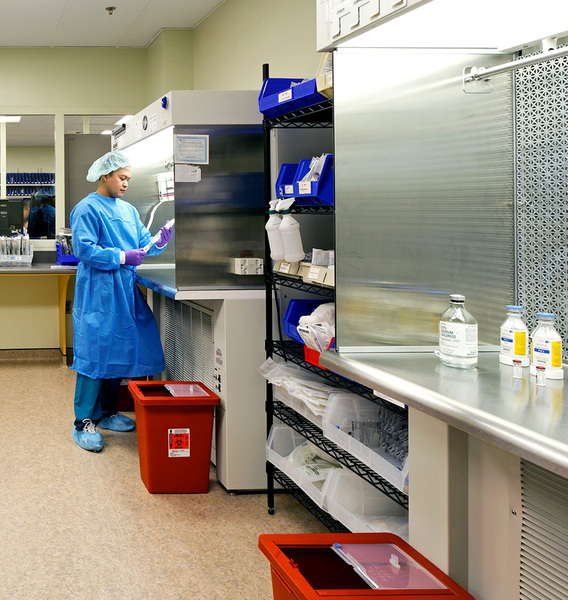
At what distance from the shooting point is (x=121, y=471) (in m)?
3.77

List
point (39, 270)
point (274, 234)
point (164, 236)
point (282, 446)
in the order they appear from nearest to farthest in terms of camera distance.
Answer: point (274, 234) → point (282, 446) → point (164, 236) → point (39, 270)

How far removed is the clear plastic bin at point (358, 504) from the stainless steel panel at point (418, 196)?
2.20 feet

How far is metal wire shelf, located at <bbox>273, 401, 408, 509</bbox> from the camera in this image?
2193mm

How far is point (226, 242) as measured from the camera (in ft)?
11.3

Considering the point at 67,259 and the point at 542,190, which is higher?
the point at 542,190

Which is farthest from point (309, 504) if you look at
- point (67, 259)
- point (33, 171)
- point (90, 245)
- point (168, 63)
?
point (33, 171)

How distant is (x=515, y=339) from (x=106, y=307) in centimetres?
280

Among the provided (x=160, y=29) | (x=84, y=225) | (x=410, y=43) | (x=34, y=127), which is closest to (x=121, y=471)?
(x=84, y=225)

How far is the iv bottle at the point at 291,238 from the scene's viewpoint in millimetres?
2826

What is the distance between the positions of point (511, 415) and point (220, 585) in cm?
153

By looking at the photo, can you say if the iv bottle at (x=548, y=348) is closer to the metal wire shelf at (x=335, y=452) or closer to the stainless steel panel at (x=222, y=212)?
the metal wire shelf at (x=335, y=452)

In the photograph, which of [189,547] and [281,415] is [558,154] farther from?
[189,547]

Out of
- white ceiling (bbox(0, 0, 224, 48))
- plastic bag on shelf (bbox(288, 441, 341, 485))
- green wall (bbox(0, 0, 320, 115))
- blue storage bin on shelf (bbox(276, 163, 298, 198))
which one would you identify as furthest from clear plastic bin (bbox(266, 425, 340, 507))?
white ceiling (bbox(0, 0, 224, 48))

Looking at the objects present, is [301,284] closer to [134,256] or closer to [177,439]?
[177,439]
